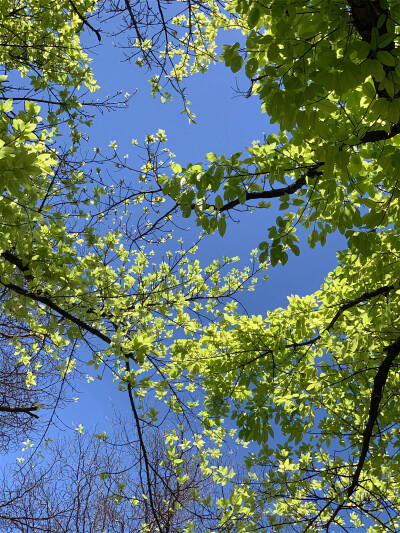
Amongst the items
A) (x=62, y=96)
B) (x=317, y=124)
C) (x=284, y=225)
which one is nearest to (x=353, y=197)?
(x=284, y=225)

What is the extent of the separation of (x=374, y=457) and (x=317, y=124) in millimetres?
4213

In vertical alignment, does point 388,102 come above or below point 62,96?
below

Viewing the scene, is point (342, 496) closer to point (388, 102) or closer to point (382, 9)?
point (388, 102)

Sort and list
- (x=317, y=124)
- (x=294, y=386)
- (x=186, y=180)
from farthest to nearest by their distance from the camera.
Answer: (x=294, y=386) → (x=186, y=180) → (x=317, y=124)

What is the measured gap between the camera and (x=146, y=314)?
3.84 m

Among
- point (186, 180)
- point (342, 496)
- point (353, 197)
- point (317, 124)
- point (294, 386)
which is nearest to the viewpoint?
point (317, 124)

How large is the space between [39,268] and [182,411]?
1.87 metres

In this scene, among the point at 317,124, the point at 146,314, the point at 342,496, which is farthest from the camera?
the point at 342,496

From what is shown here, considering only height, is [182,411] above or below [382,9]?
below

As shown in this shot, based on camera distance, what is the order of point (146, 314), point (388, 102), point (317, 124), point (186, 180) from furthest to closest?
point (146, 314), point (186, 180), point (317, 124), point (388, 102)

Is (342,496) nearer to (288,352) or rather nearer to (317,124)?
(288,352)

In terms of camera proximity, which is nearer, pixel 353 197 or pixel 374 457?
pixel 353 197

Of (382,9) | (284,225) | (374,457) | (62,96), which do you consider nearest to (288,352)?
(374,457)

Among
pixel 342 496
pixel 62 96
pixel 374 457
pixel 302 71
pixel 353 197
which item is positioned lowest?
pixel 342 496
